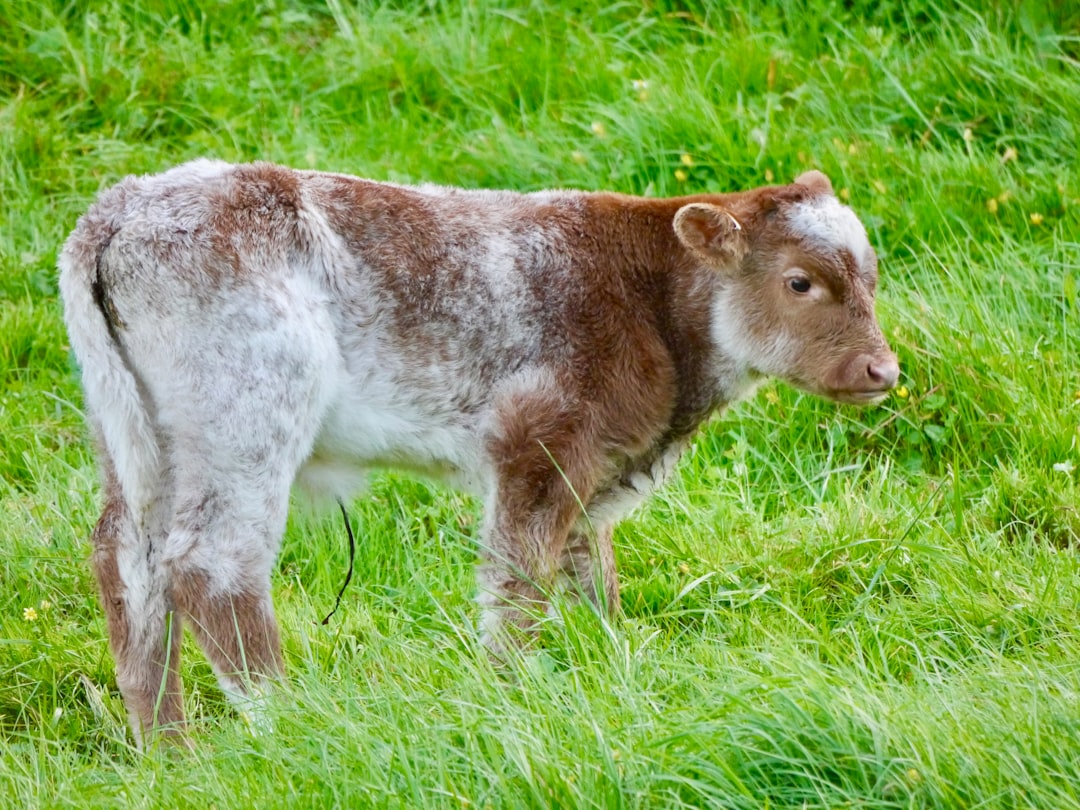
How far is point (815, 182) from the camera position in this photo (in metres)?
5.66

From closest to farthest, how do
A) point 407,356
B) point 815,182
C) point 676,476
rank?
point 407,356, point 815,182, point 676,476

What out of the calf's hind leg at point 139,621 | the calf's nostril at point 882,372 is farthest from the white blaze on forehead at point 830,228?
the calf's hind leg at point 139,621

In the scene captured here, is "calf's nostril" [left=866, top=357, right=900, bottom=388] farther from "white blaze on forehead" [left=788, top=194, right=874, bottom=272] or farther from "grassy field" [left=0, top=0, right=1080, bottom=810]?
"grassy field" [left=0, top=0, right=1080, bottom=810]

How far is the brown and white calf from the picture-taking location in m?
4.80

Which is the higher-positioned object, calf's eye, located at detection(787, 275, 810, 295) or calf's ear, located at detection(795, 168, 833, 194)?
calf's ear, located at detection(795, 168, 833, 194)

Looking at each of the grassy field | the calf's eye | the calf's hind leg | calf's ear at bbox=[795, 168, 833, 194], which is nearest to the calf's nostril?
the calf's eye

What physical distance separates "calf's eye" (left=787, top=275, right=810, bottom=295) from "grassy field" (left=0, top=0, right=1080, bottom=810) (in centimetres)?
97

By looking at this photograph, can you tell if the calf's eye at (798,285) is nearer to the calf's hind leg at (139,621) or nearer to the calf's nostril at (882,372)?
the calf's nostril at (882,372)

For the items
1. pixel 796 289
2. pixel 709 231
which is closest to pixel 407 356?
pixel 709 231

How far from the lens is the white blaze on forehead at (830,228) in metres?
5.30

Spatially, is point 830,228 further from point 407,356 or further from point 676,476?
point 407,356

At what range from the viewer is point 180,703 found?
5.04 metres

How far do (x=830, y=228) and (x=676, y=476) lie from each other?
1434 millimetres

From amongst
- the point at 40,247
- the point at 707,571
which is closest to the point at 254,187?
the point at 707,571
